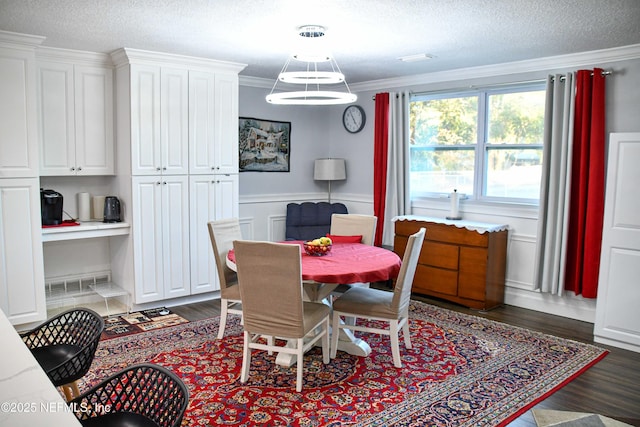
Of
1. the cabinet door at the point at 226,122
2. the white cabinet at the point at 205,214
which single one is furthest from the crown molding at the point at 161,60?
the white cabinet at the point at 205,214

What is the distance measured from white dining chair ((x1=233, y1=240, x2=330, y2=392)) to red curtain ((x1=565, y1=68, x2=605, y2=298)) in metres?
2.65

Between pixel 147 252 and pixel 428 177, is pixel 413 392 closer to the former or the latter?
pixel 147 252

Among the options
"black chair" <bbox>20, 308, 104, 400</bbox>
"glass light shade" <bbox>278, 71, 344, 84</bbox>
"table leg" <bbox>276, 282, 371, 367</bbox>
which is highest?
"glass light shade" <bbox>278, 71, 344, 84</bbox>

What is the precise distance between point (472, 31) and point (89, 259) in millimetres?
4041

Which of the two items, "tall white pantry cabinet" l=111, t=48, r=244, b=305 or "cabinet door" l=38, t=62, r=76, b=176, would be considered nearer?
"cabinet door" l=38, t=62, r=76, b=176

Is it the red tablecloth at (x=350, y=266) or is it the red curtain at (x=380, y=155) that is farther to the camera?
the red curtain at (x=380, y=155)

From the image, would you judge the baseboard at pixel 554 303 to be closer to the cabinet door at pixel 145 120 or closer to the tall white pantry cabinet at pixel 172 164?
the tall white pantry cabinet at pixel 172 164

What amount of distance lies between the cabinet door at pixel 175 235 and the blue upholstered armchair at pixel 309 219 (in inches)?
56.9

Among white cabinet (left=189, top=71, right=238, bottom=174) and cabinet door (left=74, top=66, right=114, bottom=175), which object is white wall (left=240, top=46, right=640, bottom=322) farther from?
cabinet door (left=74, top=66, right=114, bottom=175)

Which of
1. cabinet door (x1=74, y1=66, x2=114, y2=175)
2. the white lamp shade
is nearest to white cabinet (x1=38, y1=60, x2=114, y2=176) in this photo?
cabinet door (x1=74, y1=66, x2=114, y2=175)

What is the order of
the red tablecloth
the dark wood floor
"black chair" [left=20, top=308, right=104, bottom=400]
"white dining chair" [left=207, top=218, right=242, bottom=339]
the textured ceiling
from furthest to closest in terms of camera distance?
1. "white dining chair" [left=207, top=218, right=242, bottom=339]
2. the red tablecloth
3. the textured ceiling
4. the dark wood floor
5. "black chair" [left=20, top=308, right=104, bottom=400]

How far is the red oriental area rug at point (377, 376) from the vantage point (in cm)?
291

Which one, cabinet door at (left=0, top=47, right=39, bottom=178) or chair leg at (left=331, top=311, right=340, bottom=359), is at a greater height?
cabinet door at (left=0, top=47, right=39, bottom=178)

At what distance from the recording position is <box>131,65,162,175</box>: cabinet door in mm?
4574
